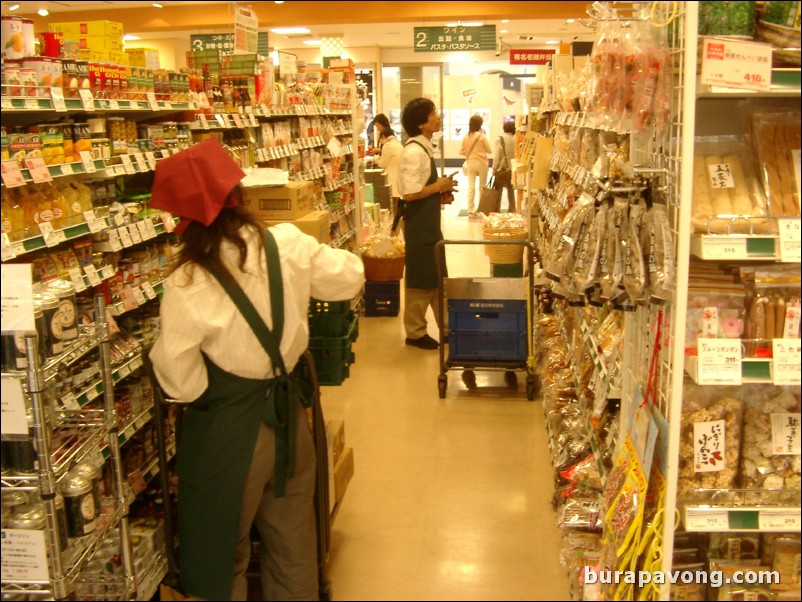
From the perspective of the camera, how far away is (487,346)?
213 inches

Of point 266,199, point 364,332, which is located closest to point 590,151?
point 266,199

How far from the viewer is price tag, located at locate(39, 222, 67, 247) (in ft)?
9.23

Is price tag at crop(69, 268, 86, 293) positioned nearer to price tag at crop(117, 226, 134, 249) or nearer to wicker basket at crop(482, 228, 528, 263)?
price tag at crop(117, 226, 134, 249)

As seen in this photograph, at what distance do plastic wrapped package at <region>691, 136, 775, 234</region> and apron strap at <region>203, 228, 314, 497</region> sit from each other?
52.8 inches

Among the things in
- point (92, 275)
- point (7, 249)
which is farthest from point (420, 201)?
point (7, 249)

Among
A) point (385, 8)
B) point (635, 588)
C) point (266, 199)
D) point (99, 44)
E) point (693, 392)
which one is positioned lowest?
point (635, 588)

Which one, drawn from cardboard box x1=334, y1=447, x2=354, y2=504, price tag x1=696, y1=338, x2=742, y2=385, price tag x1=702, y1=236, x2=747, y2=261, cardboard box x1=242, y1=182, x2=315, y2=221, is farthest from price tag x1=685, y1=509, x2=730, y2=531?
cardboard box x1=242, y1=182, x2=315, y2=221

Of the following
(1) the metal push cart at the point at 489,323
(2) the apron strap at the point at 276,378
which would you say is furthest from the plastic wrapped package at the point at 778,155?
(1) the metal push cart at the point at 489,323

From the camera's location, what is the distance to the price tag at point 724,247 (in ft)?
7.16

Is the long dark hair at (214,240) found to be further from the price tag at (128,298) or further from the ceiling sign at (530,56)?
the ceiling sign at (530,56)

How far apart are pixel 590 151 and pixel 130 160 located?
2.34 metres

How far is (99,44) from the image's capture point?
3836mm

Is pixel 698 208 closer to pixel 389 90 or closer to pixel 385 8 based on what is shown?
pixel 385 8

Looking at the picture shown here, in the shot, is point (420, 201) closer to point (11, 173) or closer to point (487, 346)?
point (487, 346)
